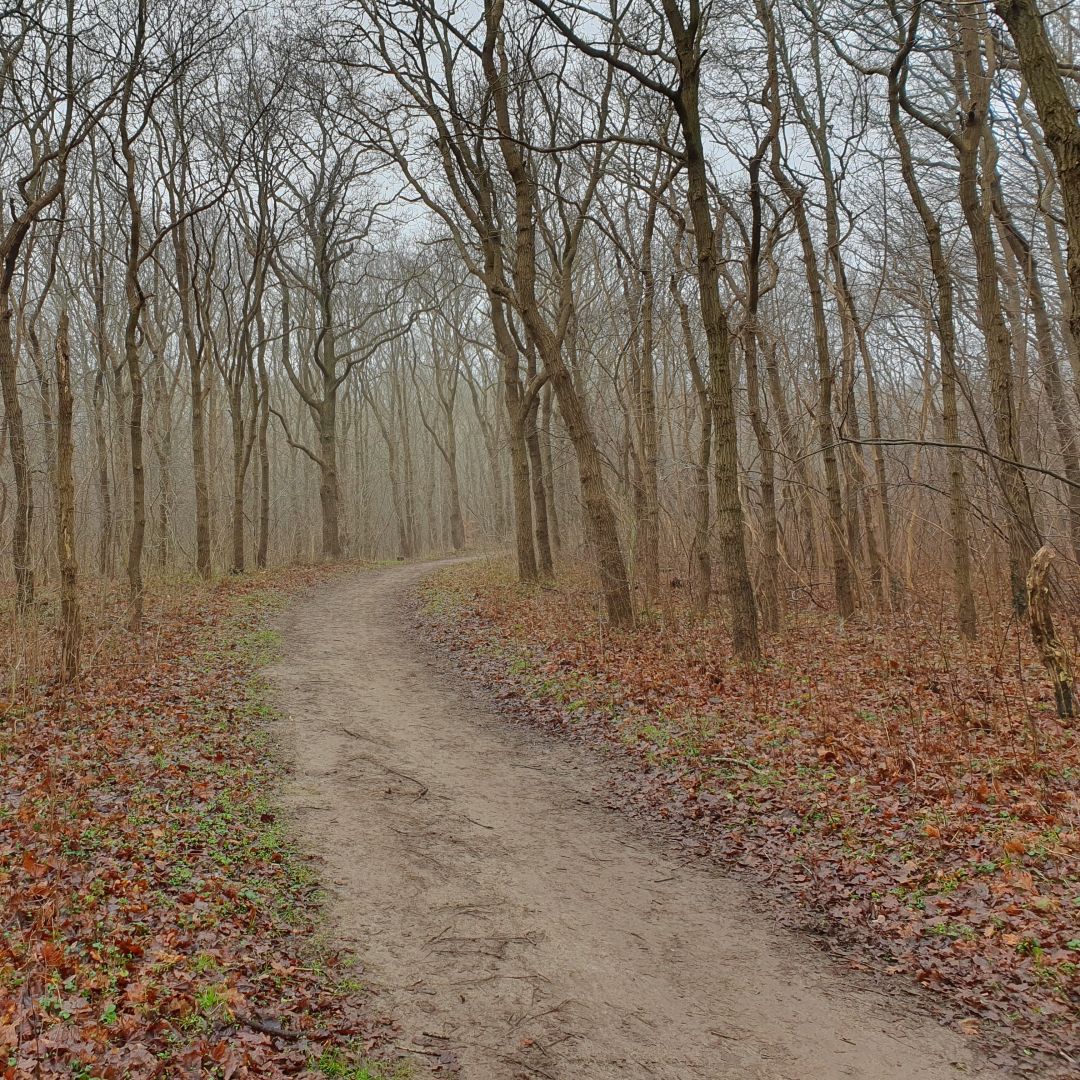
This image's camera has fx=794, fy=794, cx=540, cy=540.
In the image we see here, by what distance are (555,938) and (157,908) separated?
2.37m

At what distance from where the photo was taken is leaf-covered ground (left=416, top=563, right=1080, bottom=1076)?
13.2 ft

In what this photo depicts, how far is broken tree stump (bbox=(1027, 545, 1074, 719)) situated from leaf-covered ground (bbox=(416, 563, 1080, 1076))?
0.29 m

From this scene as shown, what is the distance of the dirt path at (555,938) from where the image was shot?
143 inches

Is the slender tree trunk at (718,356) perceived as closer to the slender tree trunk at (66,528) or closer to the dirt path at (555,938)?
the dirt path at (555,938)

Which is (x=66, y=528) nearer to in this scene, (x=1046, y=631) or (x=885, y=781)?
(x=885, y=781)

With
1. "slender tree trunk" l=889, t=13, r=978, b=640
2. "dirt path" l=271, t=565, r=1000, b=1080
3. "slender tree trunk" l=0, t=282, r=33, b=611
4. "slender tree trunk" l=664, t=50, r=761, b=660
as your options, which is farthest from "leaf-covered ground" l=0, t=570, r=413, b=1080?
"slender tree trunk" l=889, t=13, r=978, b=640

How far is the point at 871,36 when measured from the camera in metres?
A: 10.1

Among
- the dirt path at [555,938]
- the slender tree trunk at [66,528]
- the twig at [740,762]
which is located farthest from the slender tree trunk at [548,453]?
the twig at [740,762]

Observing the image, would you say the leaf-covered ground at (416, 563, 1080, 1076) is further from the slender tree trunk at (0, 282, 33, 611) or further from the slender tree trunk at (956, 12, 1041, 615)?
the slender tree trunk at (0, 282, 33, 611)

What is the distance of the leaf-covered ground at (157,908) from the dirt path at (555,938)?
32 cm

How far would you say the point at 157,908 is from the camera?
15.5ft

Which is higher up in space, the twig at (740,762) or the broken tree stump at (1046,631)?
the broken tree stump at (1046,631)

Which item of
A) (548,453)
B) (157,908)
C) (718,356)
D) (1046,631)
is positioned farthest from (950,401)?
(548,453)

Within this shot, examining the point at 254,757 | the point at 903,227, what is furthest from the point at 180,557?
the point at 903,227
